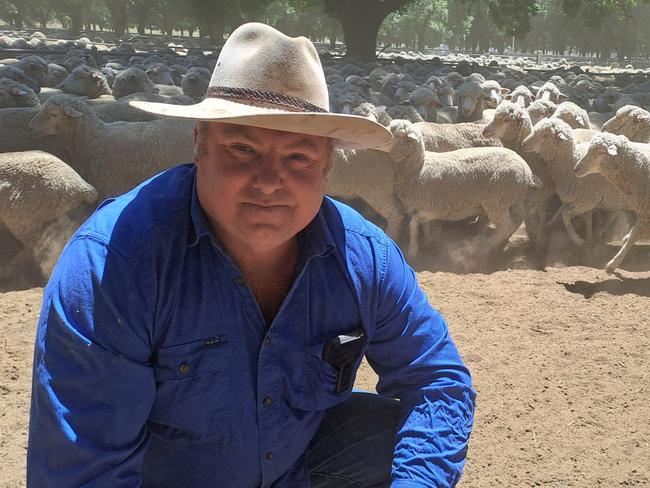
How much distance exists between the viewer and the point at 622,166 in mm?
6074

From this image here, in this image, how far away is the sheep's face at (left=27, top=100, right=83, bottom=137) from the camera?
21.8 ft

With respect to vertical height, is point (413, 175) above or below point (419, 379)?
below

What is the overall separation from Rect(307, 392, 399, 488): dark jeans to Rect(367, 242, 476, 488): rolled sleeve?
0.11 metres

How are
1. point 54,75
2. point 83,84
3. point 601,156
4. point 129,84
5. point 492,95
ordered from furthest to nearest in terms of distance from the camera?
point 54,75 < point 129,84 < point 492,95 < point 83,84 < point 601,156

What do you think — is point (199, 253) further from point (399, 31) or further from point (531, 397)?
point (399, 31)

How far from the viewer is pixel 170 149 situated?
Answer: 6.82 metres

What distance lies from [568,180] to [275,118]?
238 inches

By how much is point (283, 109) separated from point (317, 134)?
112mm

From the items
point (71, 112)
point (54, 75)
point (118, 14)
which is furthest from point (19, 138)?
point (118, 14)

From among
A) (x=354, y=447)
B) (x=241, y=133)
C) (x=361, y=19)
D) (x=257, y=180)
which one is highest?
(x=361, y=19)

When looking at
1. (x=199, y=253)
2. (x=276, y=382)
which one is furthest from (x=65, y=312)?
(x=276, y=382)

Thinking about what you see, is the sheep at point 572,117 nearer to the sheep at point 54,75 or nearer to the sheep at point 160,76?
the sheep at point 160,76

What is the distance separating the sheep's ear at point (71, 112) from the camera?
21.9 feet

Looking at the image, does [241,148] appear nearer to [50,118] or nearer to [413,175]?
[413,175]
